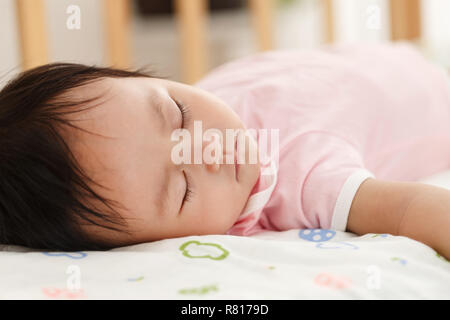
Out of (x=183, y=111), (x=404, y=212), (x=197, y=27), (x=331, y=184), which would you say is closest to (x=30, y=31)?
(x=183, y=111)

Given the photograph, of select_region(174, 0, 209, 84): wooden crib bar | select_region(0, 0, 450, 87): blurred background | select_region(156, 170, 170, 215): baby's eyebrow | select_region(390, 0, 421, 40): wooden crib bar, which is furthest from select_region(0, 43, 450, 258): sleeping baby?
select_region(390, 0, 421, 40): wooden crib bar

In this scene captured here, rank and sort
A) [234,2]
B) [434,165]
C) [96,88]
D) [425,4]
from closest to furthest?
[96,88] → [434,165] → [425,4] → [234,2]

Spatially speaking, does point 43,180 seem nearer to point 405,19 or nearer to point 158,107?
point 158,107

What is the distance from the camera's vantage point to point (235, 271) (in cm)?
59

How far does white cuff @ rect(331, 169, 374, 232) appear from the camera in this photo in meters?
0.78

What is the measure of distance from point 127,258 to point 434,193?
1.27 ft

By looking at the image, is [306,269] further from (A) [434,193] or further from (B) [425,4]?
(B) [425,4]

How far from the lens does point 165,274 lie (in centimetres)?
59

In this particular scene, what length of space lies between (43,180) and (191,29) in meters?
1.55

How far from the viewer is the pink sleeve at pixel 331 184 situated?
0.78 m

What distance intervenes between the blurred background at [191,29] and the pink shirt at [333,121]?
12 centimetres

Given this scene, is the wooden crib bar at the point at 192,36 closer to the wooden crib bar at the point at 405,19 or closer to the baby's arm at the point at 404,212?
the wooden crib bar at the point at 405,19

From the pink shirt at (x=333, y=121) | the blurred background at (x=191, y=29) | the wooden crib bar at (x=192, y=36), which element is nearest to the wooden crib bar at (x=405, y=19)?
the blurred background at (x=191, y=29)
